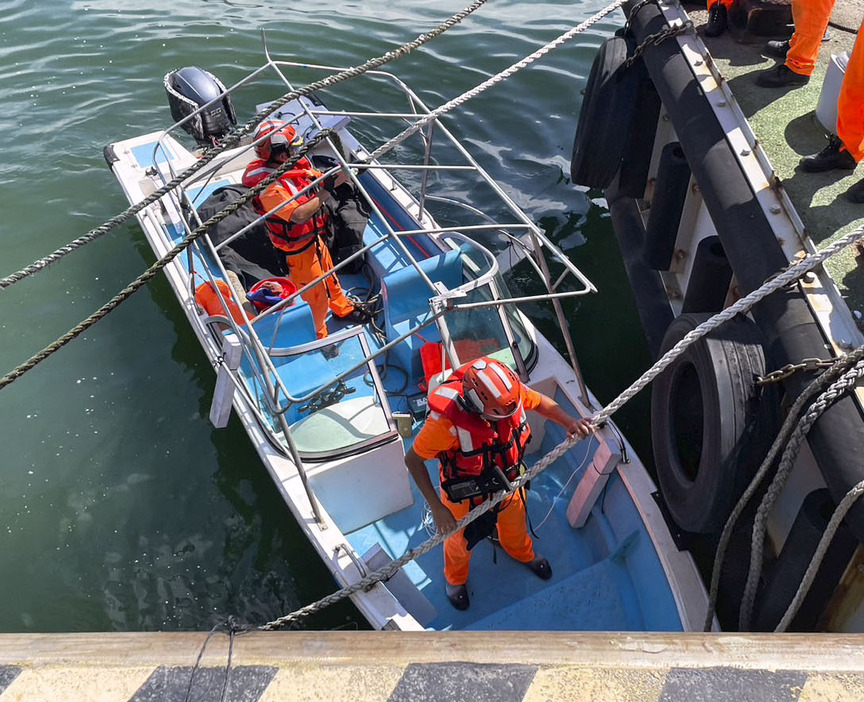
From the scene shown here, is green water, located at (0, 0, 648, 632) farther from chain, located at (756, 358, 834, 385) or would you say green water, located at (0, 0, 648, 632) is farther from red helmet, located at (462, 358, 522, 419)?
chain, located at (756, 358, 834, 385)

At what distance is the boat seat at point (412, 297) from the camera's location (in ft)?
16.3

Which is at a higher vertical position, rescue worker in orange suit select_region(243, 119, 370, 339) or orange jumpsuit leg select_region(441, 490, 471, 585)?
rescue worker in orange suit select_region(243, 119, 370, 339)

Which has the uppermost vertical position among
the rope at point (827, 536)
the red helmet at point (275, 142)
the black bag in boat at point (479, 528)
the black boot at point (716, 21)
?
the red helmet at point (275, 142)

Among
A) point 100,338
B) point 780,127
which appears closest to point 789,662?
point 780,127

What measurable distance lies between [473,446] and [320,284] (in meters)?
2.39

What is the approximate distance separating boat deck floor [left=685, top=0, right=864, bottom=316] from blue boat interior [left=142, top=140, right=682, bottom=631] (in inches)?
65.5

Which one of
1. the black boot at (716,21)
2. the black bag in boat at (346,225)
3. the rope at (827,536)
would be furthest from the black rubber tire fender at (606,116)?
the rope at (827,536)

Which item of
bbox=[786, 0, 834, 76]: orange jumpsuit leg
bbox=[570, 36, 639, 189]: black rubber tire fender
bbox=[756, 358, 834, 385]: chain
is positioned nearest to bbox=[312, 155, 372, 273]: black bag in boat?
bbox=[570, 36, 639, 189]: black rubber tire fender

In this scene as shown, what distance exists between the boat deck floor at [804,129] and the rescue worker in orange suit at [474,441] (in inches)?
59.6

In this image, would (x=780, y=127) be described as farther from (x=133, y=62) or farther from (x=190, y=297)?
(x=133, y=62)

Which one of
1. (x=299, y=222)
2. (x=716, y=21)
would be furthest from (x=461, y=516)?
(x=716, y=21)

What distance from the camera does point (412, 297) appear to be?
200 inches

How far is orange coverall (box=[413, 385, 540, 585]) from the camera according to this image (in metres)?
3.53

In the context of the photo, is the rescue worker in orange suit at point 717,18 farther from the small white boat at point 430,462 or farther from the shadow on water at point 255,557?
the shadow on water at point 255,557
